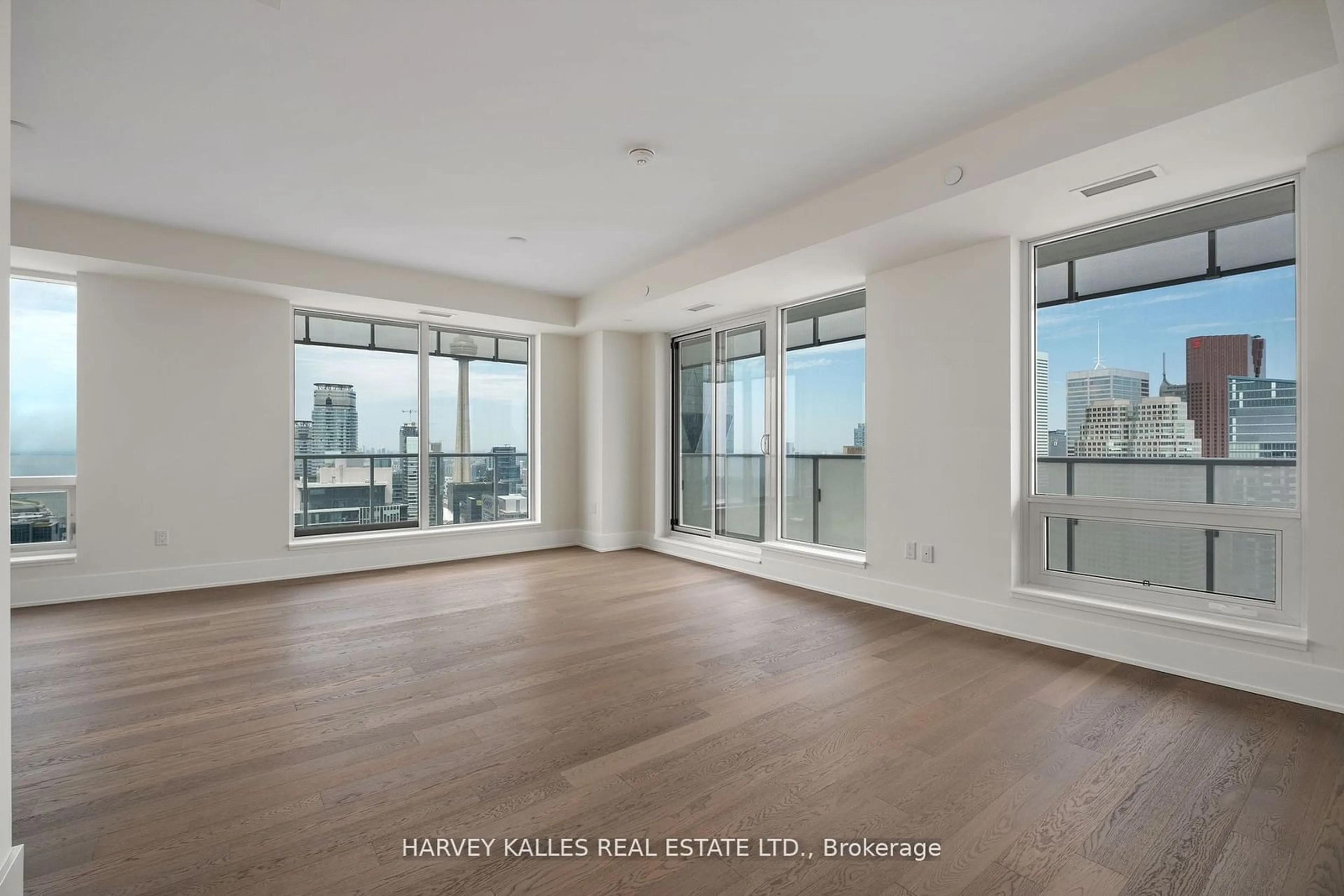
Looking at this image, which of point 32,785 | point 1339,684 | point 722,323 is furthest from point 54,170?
point 1339,684

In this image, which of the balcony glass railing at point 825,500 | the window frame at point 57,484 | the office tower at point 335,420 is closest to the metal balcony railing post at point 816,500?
the balcony glass railing at point 825,500

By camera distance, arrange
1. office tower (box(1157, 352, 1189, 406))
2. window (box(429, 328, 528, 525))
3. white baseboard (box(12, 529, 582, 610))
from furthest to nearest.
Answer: window (box(429, 328, 528, 525)) < white baseboard (box(12, 529, 582, 610)) < office tower (box(1157, 352, 1189, 406))

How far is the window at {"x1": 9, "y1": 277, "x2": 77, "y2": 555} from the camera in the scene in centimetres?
455

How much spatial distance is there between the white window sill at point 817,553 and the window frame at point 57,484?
5.42m

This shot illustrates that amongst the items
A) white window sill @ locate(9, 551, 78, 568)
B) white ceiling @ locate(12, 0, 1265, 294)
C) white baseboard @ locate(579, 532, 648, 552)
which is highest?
white ceiling @ locate(12, 0, 1265, 294)

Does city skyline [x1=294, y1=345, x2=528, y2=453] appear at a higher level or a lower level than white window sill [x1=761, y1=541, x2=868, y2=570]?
higher

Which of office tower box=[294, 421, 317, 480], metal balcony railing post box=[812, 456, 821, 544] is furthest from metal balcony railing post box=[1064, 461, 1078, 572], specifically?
office tower box=[294, 421, 317, 480]

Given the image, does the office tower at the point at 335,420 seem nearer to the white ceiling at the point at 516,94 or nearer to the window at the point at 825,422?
the white ceiling at the point at 516,94

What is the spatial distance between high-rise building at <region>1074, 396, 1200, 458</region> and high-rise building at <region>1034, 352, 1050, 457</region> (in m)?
0.17

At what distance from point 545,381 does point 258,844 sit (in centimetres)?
557

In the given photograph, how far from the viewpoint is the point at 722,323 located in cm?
632

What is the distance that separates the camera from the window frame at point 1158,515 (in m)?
2.83

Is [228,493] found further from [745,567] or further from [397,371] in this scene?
[745,567]

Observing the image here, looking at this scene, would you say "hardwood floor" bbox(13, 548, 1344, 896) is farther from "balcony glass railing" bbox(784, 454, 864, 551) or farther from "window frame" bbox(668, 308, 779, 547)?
"window frame" bbox(668, 308, 779, 547)
